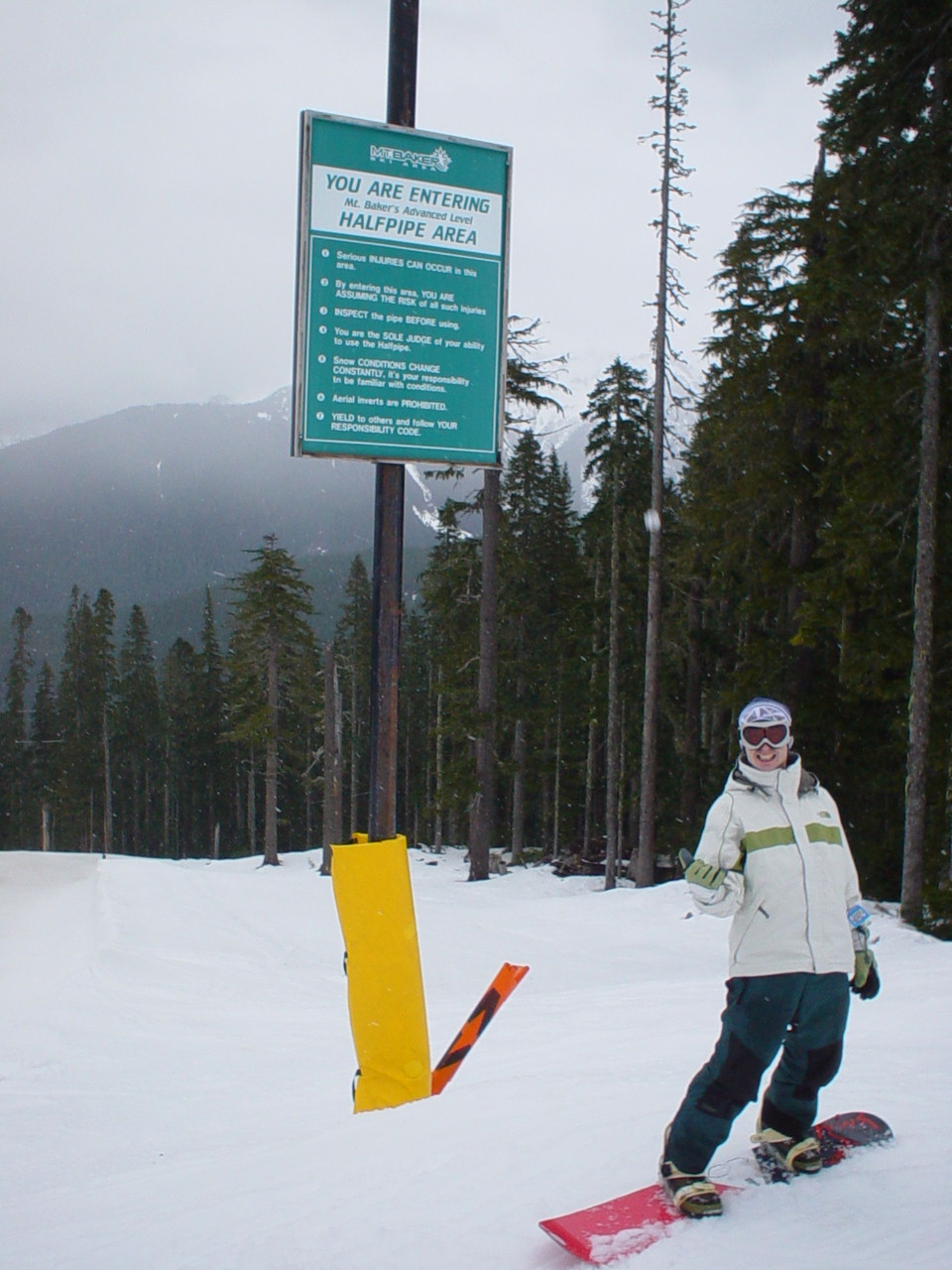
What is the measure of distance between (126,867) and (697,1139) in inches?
825

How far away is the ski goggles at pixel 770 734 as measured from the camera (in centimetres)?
375

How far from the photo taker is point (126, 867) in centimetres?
2212

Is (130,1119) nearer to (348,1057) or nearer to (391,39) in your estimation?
(348,1057)

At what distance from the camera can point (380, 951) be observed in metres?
5.17

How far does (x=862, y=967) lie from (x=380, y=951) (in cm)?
252

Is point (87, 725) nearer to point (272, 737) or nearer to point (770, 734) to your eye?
point (272, 737)

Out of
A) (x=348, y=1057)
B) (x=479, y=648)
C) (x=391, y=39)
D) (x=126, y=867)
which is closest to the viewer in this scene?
(x=391, y=39)

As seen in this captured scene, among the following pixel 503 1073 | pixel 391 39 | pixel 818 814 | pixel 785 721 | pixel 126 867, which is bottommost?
pixel 126 867

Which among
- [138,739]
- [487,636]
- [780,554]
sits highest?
[780,554]

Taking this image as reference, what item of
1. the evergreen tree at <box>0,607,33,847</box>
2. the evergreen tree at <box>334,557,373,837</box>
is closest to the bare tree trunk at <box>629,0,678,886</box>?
the evergreen tree at <box>334,557,373,837</box>

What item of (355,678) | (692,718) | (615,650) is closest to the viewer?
(692,718)

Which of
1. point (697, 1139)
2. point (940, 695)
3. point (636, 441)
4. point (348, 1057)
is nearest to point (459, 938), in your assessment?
point (348, 1057)

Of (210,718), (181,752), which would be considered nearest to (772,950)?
(210,718)

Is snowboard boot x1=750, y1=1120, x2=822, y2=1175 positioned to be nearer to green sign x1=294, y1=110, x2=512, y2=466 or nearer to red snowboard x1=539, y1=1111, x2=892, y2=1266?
red snowboard x1=539, y1=1111, x2=892, y2=1266
